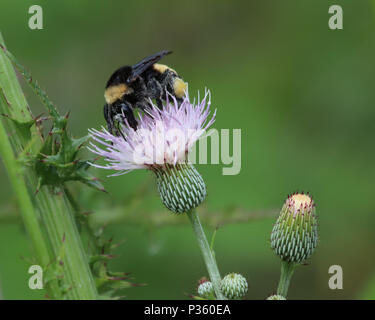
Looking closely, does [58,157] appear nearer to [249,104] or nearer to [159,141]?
[159,141]

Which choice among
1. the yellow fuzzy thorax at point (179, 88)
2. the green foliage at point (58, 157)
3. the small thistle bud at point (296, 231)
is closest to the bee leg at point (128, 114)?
the yellow fuzzy thorax at point (179, 88)

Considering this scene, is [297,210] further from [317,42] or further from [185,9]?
[185,9]

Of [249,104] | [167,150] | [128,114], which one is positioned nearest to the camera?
[167,150]

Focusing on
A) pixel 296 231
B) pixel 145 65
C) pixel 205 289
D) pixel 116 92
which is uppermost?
pixel 145 65

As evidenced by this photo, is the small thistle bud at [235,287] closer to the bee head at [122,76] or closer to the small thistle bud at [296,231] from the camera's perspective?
the small thistle bud at [296,231]

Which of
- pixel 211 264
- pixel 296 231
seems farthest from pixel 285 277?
Result: pixel 211 264

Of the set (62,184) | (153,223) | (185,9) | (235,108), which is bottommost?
(153,223)

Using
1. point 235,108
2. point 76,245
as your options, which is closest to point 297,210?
point 76,245
